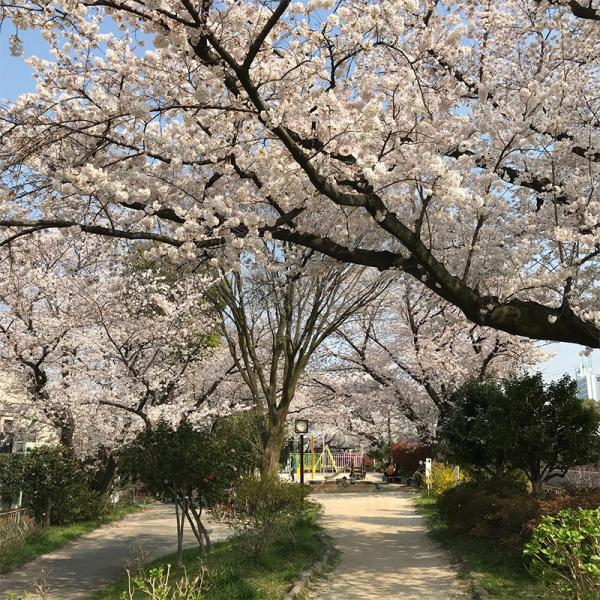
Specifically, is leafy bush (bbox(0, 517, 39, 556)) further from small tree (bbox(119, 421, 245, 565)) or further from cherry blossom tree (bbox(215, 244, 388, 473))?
cherry blossom tree (bbox(215, 244, 388, 473))

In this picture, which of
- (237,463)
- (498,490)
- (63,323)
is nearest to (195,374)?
(63,323)

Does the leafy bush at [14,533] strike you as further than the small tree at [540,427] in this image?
Yes

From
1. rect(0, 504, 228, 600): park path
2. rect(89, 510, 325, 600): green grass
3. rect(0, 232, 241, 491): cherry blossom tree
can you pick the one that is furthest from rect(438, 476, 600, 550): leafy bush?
rect(0, 232, 241, 491): cherry blossom tree

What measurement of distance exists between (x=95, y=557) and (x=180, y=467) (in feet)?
13.0

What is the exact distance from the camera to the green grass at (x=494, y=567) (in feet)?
21.7

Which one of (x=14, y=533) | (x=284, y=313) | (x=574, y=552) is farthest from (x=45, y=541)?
(x=574, y=552)

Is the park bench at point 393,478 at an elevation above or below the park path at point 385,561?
A: below

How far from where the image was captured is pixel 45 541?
39.2 ft

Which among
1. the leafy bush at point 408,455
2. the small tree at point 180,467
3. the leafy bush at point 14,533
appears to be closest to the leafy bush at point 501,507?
the small tree at point 180,467

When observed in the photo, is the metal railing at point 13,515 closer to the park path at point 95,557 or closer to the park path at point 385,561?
the park path at point 95,557

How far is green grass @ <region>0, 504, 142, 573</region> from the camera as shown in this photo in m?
10.0

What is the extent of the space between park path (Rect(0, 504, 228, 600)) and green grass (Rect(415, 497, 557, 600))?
4761 mm

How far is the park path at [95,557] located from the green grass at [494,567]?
15.6 feet

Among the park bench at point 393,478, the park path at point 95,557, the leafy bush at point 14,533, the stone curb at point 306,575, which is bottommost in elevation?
the park bench at point 393,478
